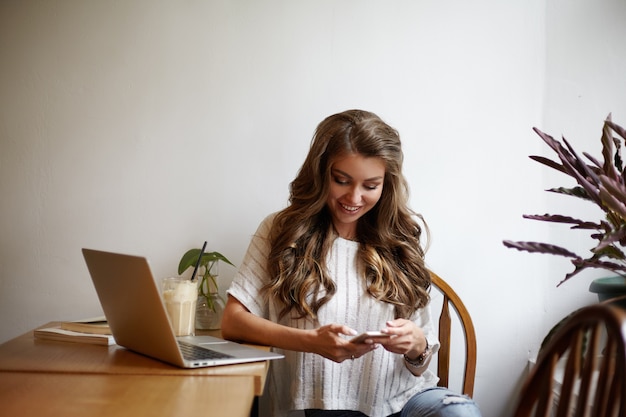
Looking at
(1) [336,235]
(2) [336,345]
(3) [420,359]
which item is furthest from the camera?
(1) [336,235]

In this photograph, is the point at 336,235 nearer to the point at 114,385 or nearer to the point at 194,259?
the point at 194,259

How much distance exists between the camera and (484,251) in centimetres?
240

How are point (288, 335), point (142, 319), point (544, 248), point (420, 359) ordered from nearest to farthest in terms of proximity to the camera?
1. point (544, 248)
2. point (142, 319)
3. point (288, 335)
4. point (420, 359)

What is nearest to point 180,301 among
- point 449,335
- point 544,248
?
point 449,335

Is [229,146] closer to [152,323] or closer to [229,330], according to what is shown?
[229,330]

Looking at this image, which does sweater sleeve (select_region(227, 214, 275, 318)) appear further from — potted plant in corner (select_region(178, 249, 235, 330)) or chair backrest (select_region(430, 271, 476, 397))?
chair backrest (select_region(430, 271, 476, 397))

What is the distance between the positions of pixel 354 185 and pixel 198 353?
0.65 m

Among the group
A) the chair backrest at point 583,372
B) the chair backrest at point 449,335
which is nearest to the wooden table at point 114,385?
the chair backrest at point 583,372

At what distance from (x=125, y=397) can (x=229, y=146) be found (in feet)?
3.79

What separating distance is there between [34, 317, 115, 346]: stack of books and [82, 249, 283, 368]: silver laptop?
0.28ft

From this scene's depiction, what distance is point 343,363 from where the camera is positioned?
2.01 meters

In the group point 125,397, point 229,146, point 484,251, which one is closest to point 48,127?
point 229,146

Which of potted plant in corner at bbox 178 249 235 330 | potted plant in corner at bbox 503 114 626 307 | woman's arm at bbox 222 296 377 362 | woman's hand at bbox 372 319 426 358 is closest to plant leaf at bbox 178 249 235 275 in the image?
potted plant in corner at bbox 178 249 235 330

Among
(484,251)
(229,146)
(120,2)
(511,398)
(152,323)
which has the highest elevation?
(120,2)
